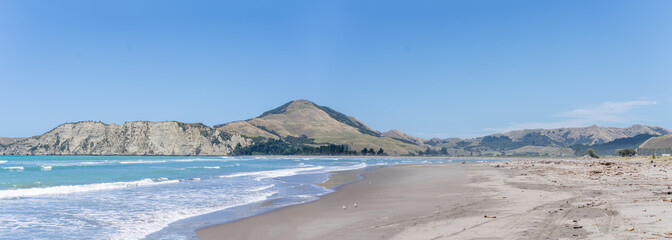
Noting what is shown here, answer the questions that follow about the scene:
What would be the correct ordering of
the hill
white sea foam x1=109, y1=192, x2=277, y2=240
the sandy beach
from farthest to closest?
the hill
white sea foam x1=109, y1=192, x2=277, y2=240
the sandy beach

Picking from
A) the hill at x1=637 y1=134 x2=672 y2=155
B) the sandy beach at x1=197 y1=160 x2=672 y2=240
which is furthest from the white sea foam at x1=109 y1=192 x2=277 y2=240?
the hill at x1=637 y1=134 x2=672 y2=155

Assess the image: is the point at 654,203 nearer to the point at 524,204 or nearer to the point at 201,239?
the point at 524,204

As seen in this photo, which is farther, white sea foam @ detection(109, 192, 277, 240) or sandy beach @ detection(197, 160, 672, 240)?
white sea foam @ detection(109, 192, 277, 240)

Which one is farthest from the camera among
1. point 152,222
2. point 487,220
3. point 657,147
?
point 657,147

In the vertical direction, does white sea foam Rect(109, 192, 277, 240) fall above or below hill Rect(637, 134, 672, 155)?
below

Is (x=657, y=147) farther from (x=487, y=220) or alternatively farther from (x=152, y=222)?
(x=152, y=222)

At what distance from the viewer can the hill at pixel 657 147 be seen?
427 feet

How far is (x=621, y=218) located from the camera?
10.1 metres

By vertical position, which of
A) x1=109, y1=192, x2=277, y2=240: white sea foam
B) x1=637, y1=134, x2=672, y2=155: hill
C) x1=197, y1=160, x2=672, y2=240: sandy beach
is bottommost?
x1=109, y1=192, x2=277, y2=240: white sea foam

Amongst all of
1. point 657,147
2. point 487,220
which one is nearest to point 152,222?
point 487,220

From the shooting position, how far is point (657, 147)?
139 m

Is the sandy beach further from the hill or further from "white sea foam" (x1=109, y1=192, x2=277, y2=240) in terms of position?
the hill

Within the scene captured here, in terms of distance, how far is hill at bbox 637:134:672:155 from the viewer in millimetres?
130125

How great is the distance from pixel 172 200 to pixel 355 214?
10.7 meters
